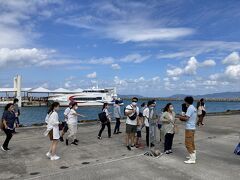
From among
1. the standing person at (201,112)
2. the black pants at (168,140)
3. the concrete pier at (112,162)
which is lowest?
the concrete pier at (112,162)

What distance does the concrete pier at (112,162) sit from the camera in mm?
6566

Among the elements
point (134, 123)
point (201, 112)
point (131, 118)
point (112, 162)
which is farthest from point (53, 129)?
point (201, 112)

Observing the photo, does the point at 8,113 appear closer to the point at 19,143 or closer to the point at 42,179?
the point at 19,143

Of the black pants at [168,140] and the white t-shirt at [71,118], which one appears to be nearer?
the black pants at [168,140]

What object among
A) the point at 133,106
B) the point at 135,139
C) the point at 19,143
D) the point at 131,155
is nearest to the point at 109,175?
the point at 131,155

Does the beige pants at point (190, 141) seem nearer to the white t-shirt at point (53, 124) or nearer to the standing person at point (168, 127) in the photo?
the standing person at point (168, 127)

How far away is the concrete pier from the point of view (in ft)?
21.5

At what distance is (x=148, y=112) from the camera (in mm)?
9703

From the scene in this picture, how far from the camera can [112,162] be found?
770 cm

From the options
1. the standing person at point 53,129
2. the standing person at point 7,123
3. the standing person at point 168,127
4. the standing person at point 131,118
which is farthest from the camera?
the standing person at point 7,123

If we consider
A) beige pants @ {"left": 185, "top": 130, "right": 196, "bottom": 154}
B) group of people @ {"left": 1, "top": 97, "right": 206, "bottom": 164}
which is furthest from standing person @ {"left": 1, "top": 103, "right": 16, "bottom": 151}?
beige pants @ {"left": 185, "top": 130, "right": 196, "bottom": 154}

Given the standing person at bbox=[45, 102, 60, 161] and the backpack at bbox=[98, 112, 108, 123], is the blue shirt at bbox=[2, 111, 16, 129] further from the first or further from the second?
the backpack at bbox=[98, 112, 108, 123]

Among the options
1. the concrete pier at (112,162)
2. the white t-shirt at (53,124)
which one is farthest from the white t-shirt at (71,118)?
the white t-shirt at (53,124)

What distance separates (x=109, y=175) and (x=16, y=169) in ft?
7.90
